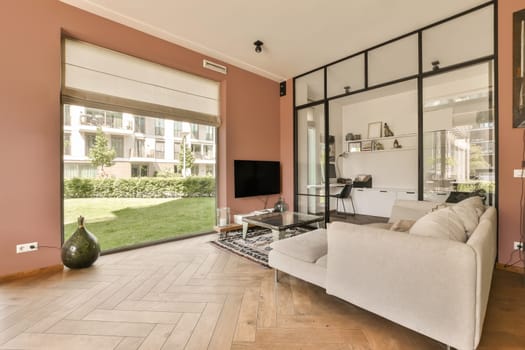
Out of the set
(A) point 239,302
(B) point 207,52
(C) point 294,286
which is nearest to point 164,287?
(A) point 239,302

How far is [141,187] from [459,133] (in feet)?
15.2

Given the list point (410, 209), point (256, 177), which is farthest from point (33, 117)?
point (410, 209)

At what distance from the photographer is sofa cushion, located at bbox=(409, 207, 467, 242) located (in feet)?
4.92

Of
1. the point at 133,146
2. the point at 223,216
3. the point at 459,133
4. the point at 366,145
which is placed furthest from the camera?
the point at 366,145

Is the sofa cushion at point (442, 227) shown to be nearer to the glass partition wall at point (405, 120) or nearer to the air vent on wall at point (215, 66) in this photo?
the glass partition wall at point (405, 120)

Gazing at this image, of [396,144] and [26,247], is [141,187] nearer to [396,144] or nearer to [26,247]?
[26,247]

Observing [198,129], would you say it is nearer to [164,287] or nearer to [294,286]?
[164,287]

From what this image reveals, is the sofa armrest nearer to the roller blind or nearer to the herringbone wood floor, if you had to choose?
Answer: the herringbone wood floor

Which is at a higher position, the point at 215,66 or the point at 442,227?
the point at 215,66

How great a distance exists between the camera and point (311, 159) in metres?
4.92

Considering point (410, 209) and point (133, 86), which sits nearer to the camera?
point (410, 209)

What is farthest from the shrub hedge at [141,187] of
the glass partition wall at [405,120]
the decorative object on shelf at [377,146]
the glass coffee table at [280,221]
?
the decorative object on shelf at [377,146]

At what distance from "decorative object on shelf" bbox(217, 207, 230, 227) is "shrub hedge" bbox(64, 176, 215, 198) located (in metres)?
0.44

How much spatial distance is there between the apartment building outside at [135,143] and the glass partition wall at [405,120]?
197cm
